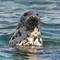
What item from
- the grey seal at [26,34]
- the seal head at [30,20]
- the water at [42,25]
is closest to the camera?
the water at [42,25]

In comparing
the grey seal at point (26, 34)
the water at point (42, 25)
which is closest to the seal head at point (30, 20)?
the grey seal at point (26, 34)

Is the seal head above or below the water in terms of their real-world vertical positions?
above

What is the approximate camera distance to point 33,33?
8391 millimetres

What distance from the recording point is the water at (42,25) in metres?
7.69

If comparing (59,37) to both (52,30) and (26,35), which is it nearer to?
(52,30)

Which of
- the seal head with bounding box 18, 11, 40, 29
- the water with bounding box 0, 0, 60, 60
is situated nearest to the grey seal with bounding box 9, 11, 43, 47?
the seal head with bounding box 18, 11, 40, 29

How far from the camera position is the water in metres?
7.69

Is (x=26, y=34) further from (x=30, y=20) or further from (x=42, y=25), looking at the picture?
(x=42, y=25)

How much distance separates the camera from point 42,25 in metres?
11.6

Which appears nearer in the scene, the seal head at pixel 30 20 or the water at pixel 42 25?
the water at pixel 42 25

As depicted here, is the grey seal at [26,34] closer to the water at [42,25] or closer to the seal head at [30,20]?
the seal head at [30,20]

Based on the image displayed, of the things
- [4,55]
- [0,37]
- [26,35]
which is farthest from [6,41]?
[4,55]

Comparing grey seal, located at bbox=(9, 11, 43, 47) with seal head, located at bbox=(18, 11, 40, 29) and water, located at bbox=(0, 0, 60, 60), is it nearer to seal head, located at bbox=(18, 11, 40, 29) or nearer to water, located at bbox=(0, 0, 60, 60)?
seal head, located at bbox=(18, 11, 40, 29)

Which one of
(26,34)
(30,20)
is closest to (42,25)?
(26,34)
